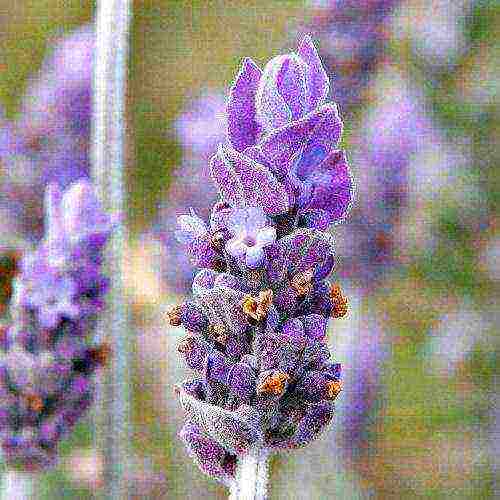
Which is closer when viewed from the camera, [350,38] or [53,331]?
[53,331]

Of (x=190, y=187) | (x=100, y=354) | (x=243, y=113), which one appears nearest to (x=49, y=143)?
(x=190, y=187)

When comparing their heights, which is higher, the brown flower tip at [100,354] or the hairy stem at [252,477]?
the brown flower tip at [100,354]

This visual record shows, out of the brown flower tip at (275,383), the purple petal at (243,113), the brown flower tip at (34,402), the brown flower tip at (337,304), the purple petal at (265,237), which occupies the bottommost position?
the brown flower tip at (275,383)

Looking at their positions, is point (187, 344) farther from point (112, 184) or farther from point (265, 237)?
point (112, 184)

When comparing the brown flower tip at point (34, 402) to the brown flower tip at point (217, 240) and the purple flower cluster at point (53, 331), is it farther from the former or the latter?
the brown flower tip at point (217, 240)

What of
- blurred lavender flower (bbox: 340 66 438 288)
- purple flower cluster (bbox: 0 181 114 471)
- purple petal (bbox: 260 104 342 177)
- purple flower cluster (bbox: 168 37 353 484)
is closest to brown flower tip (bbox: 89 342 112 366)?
purple flower cluster (bbox: 0 181 114 471)

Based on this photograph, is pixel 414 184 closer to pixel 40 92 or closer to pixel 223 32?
pixel 40 92

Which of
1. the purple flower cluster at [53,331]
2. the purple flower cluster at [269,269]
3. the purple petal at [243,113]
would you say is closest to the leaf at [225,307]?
the purple flower cluster at [269,269]
